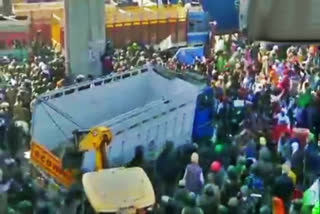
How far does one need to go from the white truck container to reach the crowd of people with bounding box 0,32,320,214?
1.05 feet

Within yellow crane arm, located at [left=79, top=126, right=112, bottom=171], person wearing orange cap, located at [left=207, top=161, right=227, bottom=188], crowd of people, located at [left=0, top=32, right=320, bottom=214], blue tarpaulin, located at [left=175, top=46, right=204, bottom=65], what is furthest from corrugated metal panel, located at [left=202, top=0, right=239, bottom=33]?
person wearing orange cap, located at [left=207, top=161, right=227, bottom=188]

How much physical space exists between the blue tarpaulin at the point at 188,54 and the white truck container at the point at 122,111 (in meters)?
5.95

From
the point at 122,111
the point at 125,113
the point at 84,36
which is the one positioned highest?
the point at 84,36

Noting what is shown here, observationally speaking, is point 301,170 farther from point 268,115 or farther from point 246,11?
point 246,11

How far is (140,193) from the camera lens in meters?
7.20

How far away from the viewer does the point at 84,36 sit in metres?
17.0

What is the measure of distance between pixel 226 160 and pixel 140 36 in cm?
1270

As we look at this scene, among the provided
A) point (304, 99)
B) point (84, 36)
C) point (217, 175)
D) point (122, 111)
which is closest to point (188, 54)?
point (84, 36)

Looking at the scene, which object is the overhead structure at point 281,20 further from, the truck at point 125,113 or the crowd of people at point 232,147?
the truck at point 125,113

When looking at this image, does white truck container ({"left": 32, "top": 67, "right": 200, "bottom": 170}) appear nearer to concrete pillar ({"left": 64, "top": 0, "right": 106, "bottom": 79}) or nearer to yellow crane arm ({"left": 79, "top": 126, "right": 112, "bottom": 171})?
yellow crane arm ({"left": 79, "top": 126, "right": 112, "bottom": 171})

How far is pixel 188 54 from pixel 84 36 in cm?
285

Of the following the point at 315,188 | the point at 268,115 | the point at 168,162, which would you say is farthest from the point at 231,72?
the point at 315,188

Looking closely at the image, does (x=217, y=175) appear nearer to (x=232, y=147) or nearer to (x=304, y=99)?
(x=232, y=147)

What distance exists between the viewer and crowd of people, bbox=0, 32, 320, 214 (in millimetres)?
7000
